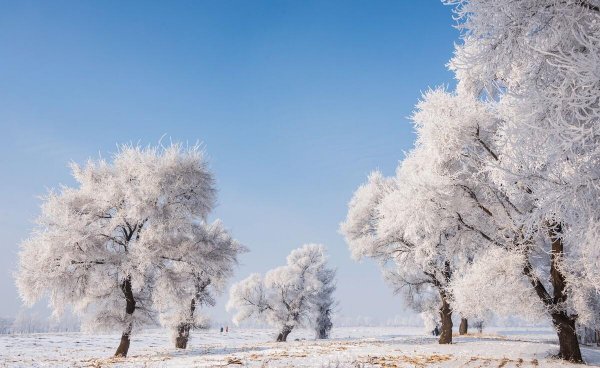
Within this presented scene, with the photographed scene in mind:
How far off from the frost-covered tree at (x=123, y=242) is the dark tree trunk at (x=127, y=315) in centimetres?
4

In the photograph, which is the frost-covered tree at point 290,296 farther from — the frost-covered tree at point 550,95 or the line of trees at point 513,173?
the frost-covered tree at point 550,95

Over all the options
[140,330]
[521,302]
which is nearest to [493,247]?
[521,302]

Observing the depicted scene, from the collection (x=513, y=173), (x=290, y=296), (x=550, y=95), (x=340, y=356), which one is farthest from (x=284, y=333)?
(x=550, y=95)

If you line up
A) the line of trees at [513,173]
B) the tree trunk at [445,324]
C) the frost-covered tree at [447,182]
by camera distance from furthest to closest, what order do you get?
the tree trunk at [445,324] → the frost-covered tree at [447,182] → the line of trees at [513,173]

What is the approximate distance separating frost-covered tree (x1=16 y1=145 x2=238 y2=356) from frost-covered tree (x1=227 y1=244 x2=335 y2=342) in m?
26.6

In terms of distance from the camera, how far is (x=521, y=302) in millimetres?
13930

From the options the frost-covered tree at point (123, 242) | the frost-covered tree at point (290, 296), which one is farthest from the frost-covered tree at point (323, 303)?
the frost-covered tree at point (123, 242)

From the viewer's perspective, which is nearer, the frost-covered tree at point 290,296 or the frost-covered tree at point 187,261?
the frost-covered tree at point 187,261

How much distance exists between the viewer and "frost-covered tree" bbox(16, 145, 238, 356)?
1777 centimetres

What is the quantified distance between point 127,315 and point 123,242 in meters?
3.13

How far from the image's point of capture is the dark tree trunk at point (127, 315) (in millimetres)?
18766

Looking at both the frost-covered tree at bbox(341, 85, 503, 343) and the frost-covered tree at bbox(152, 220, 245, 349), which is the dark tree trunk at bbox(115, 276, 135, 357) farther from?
the frost-covered tree at bbox(341, 85, 503, 343)

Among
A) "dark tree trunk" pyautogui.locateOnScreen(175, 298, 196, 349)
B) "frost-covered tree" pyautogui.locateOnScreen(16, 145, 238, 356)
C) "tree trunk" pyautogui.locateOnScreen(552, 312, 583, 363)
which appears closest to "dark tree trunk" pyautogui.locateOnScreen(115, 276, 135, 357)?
"frost-covered tree" pyautogui.locateOnScreen(16, 145, 238, 356)

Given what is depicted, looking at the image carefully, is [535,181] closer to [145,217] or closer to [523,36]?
[523,36]
